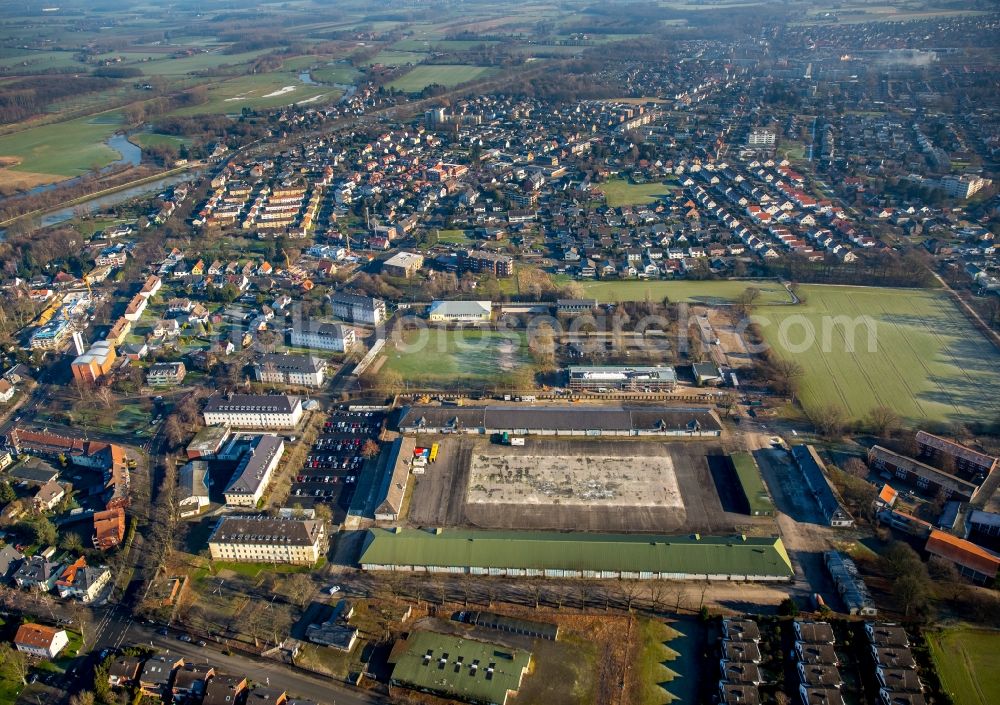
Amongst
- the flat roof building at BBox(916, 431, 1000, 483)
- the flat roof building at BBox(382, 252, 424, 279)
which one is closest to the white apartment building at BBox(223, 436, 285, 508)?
the flat roof building at BBox(382, 252, 424, 279)

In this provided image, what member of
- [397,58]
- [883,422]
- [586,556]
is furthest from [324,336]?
[397,58]

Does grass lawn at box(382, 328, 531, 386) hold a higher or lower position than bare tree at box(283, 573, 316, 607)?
lower

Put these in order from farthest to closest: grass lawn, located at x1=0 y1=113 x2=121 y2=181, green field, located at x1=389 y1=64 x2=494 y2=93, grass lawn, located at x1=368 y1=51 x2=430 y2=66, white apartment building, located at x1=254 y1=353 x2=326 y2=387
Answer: grass lawn, located at x1=368 y1=51 x2=430 y2=66
green field, located at x1=389 y1=64 x2=494 y2=93
grass lawn, located at x1=0 y1=113 x2=121 y2=181
white apartment building, located at x1=254 y1=353 x2=326 y2=387

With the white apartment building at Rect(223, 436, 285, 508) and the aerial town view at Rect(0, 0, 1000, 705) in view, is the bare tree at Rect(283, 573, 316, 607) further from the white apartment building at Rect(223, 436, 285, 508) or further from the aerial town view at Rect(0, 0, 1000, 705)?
the white apartment building at Rect(223, 436, 285, 508)

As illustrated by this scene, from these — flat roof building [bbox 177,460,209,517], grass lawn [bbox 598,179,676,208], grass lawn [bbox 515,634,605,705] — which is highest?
grass lawn [bbox 515,634,605,705]

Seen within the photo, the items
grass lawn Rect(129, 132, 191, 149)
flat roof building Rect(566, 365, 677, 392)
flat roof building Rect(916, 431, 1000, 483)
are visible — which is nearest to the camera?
flat roof building Rect(916, 431, 1000, 483)

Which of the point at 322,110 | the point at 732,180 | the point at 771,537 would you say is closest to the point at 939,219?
the point at 732,180
